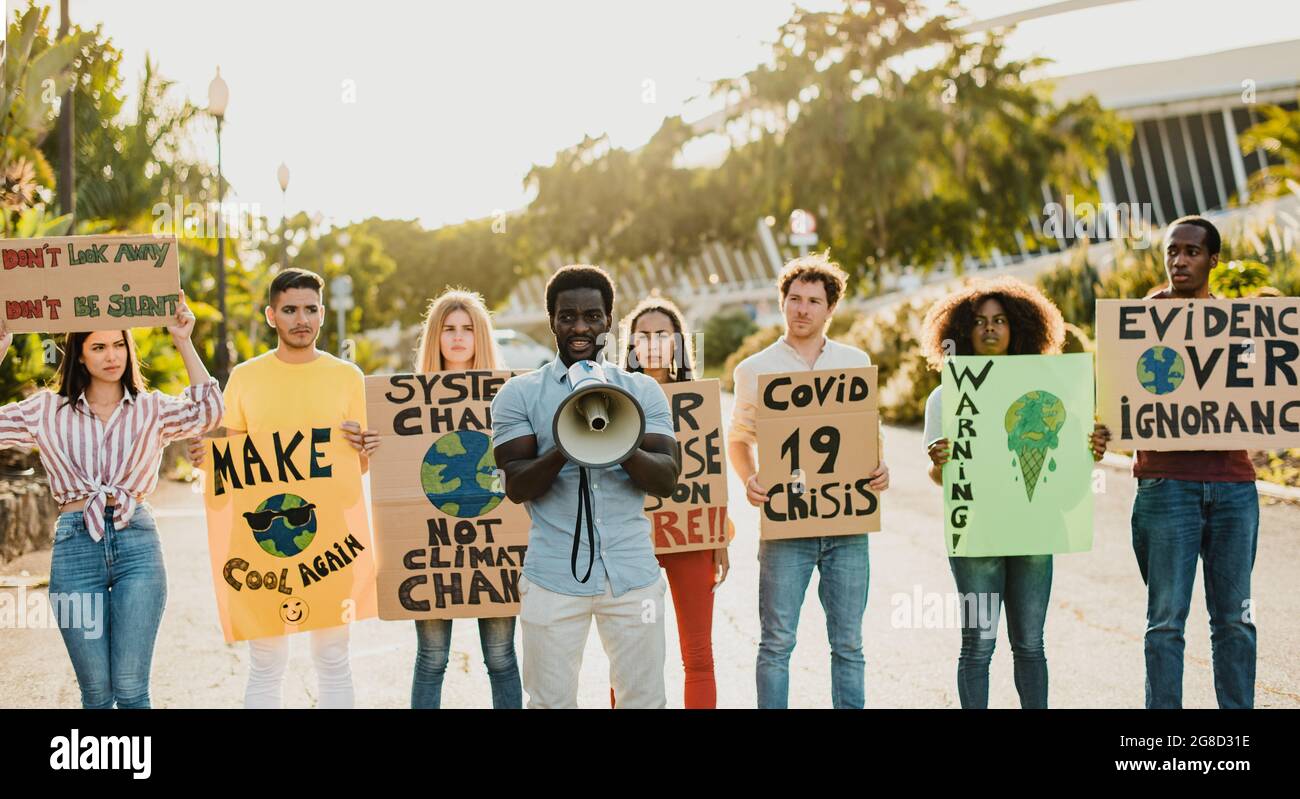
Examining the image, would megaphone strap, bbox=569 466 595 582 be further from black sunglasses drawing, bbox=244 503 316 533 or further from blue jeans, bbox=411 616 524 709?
black sunglasses drawing, bbox=244 503 316 533

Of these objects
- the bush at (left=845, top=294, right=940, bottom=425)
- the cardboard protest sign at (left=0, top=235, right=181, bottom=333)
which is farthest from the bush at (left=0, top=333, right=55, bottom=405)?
Answer: the bush at (left=845, top=294, right=940, bottom=425)

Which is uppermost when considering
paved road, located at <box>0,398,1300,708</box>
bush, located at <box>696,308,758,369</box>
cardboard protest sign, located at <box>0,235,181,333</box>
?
bush, located at <box>696,308,758,369</box>

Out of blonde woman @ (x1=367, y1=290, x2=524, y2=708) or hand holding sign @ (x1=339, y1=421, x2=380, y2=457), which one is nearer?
blonde woman @ (x1=367, y1=290, x2=524, y2=708)

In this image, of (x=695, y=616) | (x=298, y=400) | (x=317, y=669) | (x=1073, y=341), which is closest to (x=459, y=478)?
(x=298, y=400)

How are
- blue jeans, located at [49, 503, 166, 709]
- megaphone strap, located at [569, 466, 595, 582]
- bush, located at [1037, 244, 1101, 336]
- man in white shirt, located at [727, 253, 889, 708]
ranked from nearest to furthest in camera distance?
megaphone strap, located at [569, 466, 595, 582] → blue jeans, located at [49, 503, 166, 709] → man in white shirt, located at [727, 253, 889, 708] → bush, located at [1037, 244, 1101, 336]

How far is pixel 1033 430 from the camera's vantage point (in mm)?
5293

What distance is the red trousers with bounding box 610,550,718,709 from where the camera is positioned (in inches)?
198

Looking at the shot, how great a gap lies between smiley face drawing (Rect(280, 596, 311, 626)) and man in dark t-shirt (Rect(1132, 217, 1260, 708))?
339cm

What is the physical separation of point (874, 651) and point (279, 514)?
359cm

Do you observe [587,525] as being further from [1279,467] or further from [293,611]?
[1279,467]

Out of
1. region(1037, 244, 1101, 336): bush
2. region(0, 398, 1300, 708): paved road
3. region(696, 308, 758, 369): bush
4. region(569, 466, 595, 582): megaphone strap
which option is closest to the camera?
region(569, 466, 595, 582): megaphone strap

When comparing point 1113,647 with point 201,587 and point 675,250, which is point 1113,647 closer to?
point 201,587
